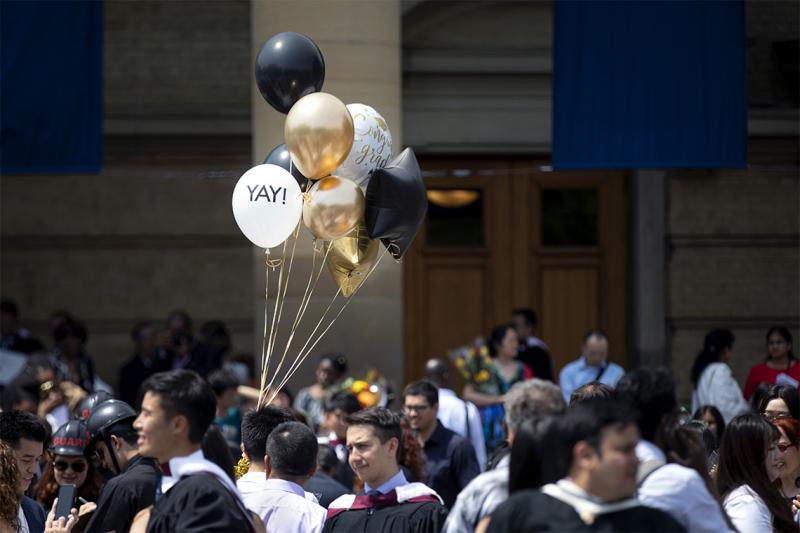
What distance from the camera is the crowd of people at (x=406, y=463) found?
4.18 metres

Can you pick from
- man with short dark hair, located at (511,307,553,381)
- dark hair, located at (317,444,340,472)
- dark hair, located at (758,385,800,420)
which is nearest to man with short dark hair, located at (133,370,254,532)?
dark hair, located at (317,444,340,472)

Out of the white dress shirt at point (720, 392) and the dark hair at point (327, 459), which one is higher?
the white dress shirt at point (720, 392)

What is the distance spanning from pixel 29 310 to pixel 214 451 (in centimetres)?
1038

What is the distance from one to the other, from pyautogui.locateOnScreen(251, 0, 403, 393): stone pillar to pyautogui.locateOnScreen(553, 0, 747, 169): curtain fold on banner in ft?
4.97

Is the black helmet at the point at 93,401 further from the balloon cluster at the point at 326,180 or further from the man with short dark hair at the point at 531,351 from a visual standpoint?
the man with short dark hair at the point at 531,351

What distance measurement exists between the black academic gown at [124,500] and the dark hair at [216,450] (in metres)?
0.79

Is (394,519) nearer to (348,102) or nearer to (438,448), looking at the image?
(438,448)

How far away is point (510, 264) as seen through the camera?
14.9 metres

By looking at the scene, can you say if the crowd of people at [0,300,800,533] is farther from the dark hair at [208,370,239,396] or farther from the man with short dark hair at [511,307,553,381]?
the man with short dark hair at [511,307,553,381]

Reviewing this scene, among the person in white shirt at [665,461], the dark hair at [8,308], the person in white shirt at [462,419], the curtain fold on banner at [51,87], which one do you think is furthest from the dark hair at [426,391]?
the dark hair at [8,308]

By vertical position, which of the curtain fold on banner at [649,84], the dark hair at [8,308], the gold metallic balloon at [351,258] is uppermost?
the curtain fold on banner at [649,84]

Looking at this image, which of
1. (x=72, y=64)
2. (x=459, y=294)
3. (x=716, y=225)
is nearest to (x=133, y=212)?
(x=72, y=64)

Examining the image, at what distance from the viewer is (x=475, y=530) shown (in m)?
4.60

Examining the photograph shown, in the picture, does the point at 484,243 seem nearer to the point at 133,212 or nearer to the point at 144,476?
the point at 133,212
